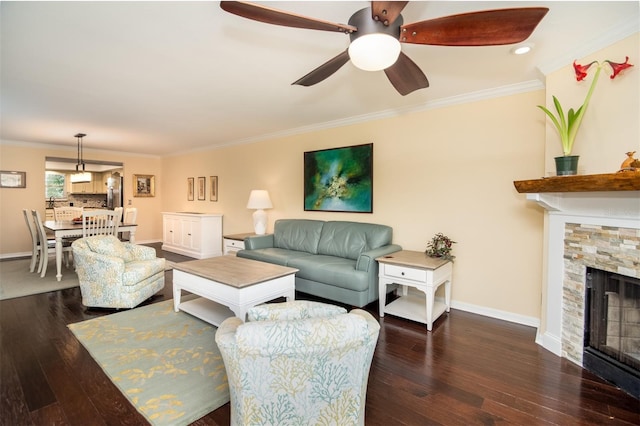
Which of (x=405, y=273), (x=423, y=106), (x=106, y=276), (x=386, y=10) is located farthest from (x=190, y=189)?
(x=386, y=10)

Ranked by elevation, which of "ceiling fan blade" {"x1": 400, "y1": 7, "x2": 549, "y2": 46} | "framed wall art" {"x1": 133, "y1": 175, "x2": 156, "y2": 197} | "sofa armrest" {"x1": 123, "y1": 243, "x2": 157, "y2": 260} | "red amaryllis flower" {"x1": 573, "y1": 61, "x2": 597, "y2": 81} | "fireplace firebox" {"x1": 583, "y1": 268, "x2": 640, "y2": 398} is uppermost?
"red amaryllis flower" {"x1": 573, "y1": 61, "x2": 597, "y2": 81}

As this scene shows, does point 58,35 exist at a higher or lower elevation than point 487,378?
higher

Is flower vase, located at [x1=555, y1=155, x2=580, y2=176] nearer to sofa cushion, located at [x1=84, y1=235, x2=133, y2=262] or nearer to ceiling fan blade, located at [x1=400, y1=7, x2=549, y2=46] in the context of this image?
ceiling fan blade, located at [x1=400, y1=7, x2=549, y2=46]

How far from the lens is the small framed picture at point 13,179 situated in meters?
5.88

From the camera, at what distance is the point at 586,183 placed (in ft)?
6.43

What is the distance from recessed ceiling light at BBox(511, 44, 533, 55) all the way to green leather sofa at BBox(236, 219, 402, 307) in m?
2.16

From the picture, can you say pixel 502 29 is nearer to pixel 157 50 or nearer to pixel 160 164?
pixel 157 50

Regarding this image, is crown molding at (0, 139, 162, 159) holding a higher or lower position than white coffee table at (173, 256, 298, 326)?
higher

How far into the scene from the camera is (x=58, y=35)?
209 cm

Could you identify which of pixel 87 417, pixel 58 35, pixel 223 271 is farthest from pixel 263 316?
pixel 58 35

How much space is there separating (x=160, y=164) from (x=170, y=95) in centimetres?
541

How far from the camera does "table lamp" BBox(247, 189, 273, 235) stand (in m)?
5.04

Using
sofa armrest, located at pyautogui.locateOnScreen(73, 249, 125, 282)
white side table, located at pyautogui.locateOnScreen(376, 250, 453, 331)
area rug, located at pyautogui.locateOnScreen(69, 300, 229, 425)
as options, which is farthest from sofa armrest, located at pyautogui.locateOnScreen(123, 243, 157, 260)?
white side table, located at pyautogui.locateOnScreen(376, 250, 453, 331)

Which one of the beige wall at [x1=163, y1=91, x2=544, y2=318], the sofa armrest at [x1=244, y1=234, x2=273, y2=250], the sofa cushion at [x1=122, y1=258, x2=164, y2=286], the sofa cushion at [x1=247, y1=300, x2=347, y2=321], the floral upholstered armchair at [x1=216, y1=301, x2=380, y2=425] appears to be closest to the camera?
the floral upholstered armchair at [x1=216, y1=301, x2=380, y2=425]
